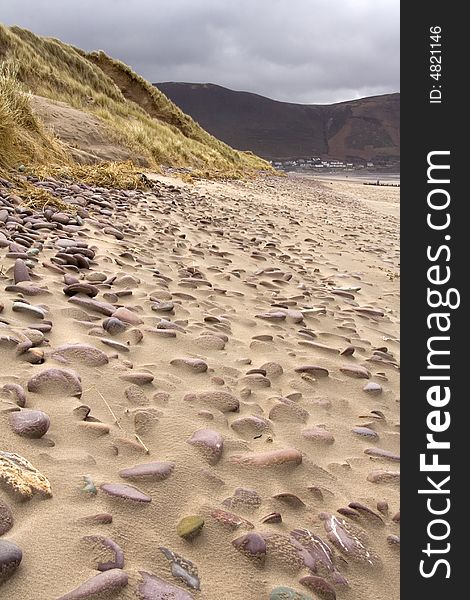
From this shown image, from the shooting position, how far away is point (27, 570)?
39.4 inches

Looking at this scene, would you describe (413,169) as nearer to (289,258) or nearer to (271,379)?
(271,379)

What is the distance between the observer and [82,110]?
12867 millimetres

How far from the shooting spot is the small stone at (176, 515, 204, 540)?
1.21m

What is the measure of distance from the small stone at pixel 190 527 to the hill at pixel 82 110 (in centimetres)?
532

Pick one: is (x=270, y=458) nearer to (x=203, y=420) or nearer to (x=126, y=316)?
(x=203, y=420)

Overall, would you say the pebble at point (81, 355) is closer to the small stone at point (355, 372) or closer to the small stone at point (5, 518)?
the small stone at point (5, 518)

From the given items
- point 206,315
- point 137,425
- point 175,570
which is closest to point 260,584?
point 175,570

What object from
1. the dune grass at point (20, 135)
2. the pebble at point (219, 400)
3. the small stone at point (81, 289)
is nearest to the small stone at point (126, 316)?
the small stone at point (81, 289)

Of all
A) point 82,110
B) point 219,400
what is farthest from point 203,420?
point 82,110

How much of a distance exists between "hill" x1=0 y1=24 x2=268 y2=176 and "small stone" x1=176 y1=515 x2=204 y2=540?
532 centimetres

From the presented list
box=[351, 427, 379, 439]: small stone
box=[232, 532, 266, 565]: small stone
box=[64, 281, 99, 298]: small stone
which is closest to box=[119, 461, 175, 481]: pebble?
box=[232, 532, 266, 565]: small stone

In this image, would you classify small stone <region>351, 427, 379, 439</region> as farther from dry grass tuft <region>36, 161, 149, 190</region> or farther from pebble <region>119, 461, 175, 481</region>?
dry grass tuft <region>36, 161, 149, 190</region>

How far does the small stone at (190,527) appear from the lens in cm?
121

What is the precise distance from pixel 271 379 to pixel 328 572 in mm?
988
